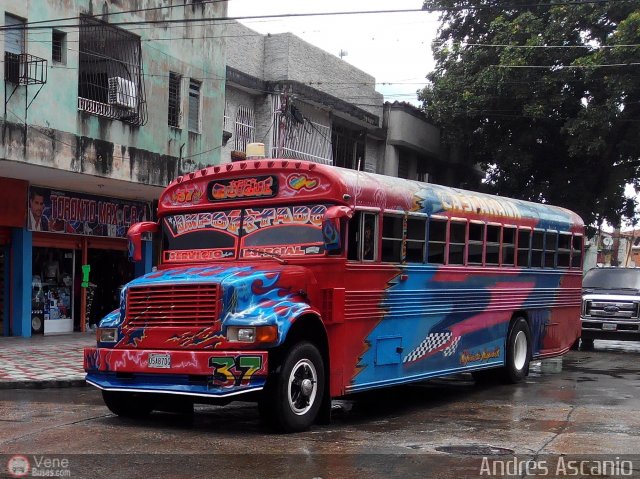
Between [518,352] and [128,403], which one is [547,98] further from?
[128,403]

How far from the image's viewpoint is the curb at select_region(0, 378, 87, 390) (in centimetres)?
1142

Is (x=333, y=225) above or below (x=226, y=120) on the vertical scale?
below

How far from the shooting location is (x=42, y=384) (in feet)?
38.4

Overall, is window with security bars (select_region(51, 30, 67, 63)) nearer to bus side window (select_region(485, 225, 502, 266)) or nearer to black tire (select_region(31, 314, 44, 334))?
black tire (select_region(31, 314, 44, 334))

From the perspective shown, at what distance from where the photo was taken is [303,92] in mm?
24688

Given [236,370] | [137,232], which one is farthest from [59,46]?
[236,370]

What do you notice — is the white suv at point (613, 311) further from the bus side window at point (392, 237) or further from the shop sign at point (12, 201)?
the shop sign at point (12, 201)

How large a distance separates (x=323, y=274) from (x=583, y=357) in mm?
11074

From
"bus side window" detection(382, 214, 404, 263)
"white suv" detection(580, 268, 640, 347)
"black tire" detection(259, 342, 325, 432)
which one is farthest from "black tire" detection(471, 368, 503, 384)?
"white suv" detection(580, 268, 640, 347)

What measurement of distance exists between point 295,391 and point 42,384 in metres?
5.16

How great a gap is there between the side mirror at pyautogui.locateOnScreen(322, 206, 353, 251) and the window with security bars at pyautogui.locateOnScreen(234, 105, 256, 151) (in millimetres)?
15155

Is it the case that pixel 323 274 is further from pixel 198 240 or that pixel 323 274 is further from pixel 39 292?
pixel 39 292

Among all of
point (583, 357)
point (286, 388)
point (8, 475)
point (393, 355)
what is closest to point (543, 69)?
point (583, 357)

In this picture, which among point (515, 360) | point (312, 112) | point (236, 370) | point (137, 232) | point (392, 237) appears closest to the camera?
point (236, 370)
